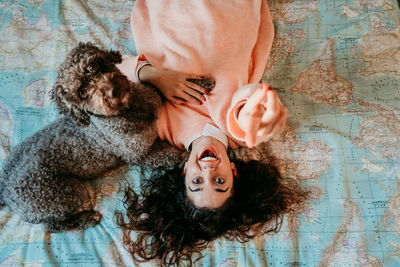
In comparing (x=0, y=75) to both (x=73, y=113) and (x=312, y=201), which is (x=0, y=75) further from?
(x=312, y=201)

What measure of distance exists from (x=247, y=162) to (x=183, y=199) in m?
0.46

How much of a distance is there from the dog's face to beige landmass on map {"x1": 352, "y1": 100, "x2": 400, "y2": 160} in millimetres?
1393

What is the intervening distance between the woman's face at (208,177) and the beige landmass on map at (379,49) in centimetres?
115

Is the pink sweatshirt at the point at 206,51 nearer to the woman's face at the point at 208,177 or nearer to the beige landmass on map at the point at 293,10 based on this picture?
the woman's face at the point at 208,177

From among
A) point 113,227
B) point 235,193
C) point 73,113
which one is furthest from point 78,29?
point 235,193

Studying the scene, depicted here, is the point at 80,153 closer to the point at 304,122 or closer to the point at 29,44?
the point at 29,44

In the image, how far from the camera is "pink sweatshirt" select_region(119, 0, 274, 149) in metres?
1.59

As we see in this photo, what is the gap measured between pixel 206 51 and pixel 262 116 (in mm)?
659

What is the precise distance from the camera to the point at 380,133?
171 centimetres

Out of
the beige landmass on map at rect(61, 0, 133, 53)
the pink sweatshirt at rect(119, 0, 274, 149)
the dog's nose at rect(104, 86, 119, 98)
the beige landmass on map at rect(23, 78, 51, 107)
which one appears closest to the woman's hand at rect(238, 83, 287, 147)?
the pink sweatshirt at rect(119, 0, 274, 149)

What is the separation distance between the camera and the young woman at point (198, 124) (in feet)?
5.06

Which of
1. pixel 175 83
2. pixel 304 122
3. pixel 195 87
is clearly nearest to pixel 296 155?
pixel 304 122

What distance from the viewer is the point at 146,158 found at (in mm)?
A: 1704

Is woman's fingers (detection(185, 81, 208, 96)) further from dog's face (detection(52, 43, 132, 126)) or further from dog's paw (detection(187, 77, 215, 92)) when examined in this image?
dog's face (detection(52, 43, 132, 126))
